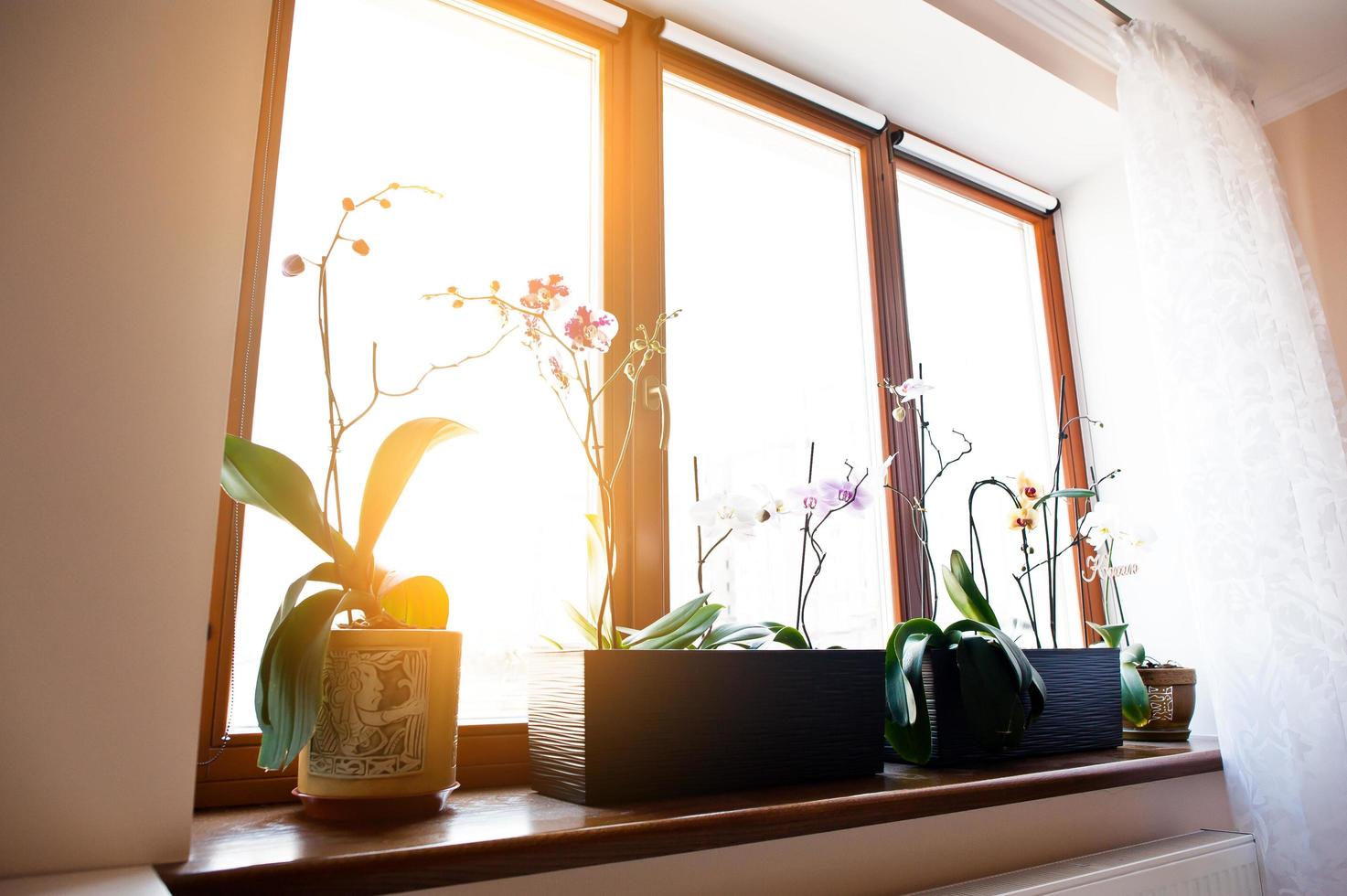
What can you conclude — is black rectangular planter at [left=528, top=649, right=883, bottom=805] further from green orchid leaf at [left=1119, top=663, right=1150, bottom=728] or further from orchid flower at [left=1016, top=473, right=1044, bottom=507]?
green orchid leaf at [left=1119, top=663, right=1150, bottom=728]

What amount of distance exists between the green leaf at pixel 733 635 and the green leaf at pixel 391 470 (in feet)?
1.48

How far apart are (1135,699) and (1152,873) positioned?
53 cm

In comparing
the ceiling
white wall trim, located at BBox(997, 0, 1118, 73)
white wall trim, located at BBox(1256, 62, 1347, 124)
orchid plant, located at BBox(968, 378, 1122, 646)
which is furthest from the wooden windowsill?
white wall trim, located at BBox(1256, 62, 1347, 124)

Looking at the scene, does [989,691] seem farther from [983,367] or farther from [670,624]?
[983,367]

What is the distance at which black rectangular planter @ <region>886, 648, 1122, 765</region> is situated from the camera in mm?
1400

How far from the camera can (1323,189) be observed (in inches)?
87.7

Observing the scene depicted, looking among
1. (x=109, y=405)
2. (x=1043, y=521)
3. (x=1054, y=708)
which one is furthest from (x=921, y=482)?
(x=109, y=405)

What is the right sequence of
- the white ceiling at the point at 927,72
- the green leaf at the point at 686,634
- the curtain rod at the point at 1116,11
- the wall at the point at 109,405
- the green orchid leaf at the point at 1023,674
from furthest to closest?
1. the curtain rod at the point at 1116,11
2. the white ceiling at the point at 927,72
3. the green orchid leaf at the point at 1023,674
4. the green leaf at the point at 686,634
5. the wall at the point at 109,405

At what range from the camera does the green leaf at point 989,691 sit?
1.34 metres

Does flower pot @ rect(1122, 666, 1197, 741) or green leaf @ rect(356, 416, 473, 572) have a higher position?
green leaf @ rect(356, 416, 473, 572)

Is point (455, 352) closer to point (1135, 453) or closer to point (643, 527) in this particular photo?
point (643, 527)

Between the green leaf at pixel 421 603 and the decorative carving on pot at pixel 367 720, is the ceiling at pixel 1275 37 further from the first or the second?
the decorative carving on pot at pixel 367 720

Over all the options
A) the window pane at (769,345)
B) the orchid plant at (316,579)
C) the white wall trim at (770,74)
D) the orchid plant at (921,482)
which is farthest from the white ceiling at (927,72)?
the orchid plant at (316,579)

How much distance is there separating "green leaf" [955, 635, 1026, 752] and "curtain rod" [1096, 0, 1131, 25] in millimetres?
1569
